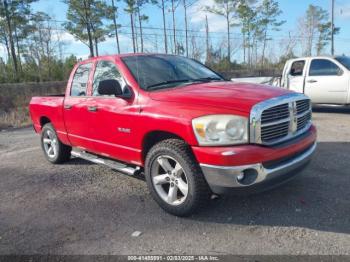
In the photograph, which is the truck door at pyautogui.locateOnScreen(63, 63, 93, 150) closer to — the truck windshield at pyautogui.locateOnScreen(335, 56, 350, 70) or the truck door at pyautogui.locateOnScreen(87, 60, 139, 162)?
the truck door at pyautogui.locateOnScreen(87, 60, 139, 162)

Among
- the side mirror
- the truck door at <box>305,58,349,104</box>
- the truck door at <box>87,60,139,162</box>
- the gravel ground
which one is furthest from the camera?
the truck door at <box>305,58,349,104</box>

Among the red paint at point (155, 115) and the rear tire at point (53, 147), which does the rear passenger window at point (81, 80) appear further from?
the rear tire at point (53, 147)

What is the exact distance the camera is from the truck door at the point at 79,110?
4.73 metres

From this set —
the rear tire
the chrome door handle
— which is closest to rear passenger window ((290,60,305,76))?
the rear tire

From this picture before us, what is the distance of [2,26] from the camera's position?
25328 mm

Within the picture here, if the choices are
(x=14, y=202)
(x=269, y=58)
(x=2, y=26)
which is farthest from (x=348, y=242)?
(x=269, y=58)

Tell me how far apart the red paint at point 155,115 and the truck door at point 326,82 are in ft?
20.9

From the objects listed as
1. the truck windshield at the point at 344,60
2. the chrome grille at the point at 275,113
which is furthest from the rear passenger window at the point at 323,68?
the chrome grille at the point at 275,113

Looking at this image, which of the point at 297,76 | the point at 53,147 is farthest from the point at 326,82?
the point at 53,147

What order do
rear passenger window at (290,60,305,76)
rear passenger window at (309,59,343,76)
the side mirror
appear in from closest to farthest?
the side mirror < rear passenger window at (309,59,343,76) < rear passenger window at (290,60,305,76)

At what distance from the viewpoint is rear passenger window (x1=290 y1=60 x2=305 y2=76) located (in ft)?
33.8

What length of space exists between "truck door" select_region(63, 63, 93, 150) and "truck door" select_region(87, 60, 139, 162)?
0.68ft

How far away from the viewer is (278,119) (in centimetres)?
329

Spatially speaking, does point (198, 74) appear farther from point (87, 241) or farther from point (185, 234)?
point (87, 241)
